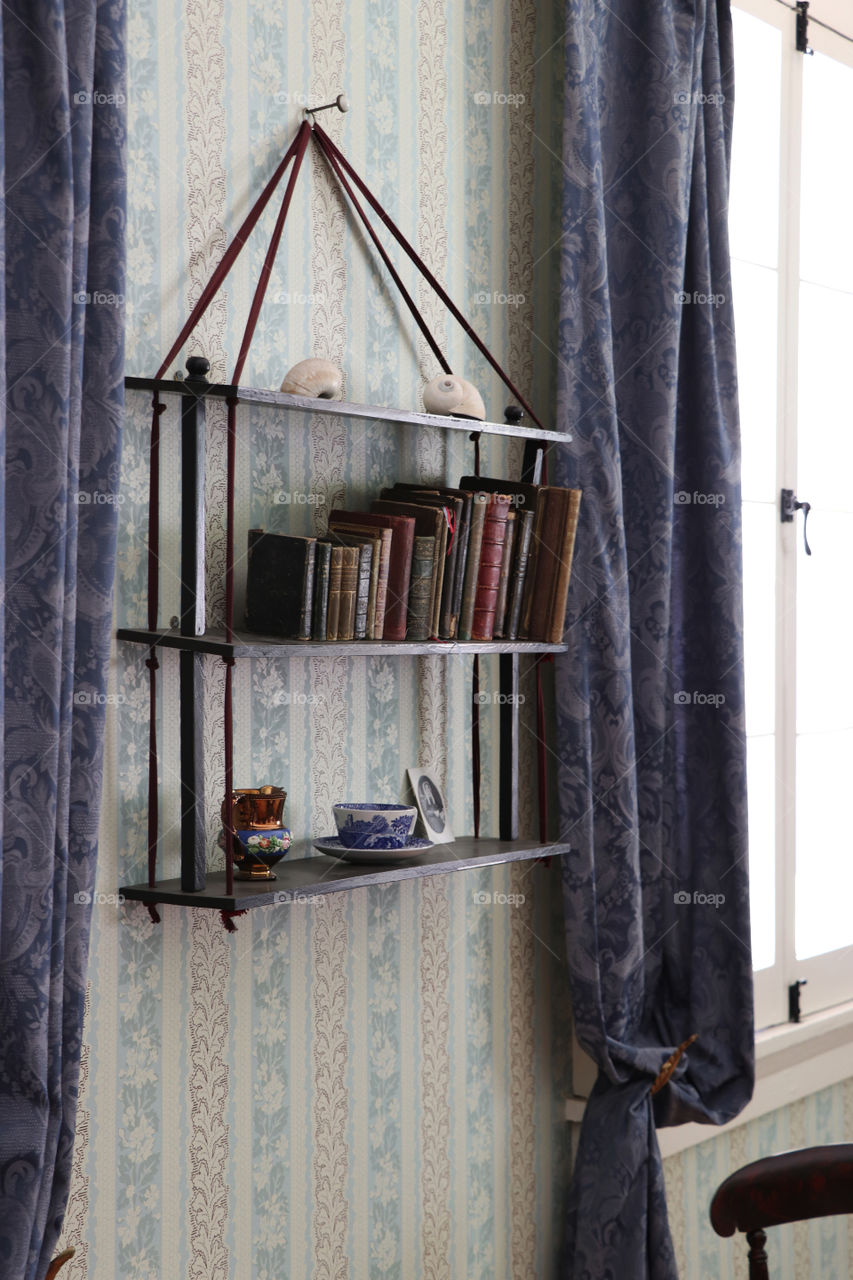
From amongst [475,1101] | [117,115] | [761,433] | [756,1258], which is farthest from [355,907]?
[761,433]

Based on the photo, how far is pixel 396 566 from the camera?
1.89 m

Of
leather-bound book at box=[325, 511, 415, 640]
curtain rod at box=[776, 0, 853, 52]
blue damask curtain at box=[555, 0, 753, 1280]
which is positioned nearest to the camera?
leather-bound book at box=[325, 511, 415, 640]

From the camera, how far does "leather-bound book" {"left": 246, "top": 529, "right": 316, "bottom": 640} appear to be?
1758mm

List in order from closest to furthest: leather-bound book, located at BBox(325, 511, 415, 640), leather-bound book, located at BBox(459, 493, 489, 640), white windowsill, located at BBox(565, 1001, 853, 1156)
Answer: leather-bound book, located at BBox(325, 511, 415, 640), leather-bound book, located at BBox(459, 493, 489, 640), white windowsill, located at BBox(565, 1001, 853, 1156)

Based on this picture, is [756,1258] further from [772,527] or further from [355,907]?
[772,527]

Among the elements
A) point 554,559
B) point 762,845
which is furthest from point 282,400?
point 762,845

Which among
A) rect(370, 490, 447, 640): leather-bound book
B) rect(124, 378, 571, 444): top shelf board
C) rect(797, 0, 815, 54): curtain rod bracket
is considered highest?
rect(797, 0, 815, 54): curtain rod bracket

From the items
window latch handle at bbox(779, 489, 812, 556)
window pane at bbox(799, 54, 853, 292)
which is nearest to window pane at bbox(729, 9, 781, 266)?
window pane at bbox(799, 54, 853, 292)

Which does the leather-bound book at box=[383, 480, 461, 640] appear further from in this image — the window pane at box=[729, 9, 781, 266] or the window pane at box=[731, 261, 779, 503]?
the window pane at box=[729, 9, 781, 266]

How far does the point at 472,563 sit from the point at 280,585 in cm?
33

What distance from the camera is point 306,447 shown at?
1.97m

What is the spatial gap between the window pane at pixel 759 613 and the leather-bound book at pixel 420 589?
3.49ft

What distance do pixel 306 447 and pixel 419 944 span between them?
818 millimetres

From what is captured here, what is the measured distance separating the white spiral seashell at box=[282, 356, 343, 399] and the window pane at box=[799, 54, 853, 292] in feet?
4.98
